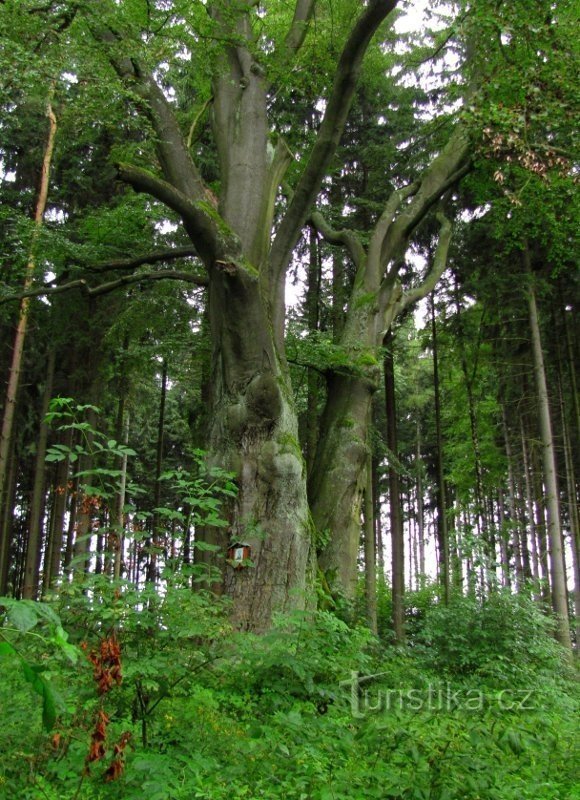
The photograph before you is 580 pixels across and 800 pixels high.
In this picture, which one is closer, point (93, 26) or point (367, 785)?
point (367, 785)

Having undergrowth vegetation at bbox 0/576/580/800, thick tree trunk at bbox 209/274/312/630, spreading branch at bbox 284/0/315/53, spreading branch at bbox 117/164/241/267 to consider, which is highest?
spreading branch at bbox 284/0/315/53

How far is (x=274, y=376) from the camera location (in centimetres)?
755

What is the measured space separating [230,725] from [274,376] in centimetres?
436

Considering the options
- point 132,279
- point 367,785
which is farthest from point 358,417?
point 367,785

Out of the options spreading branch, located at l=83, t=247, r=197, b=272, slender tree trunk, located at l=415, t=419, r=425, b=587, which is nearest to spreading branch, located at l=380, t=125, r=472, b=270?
spreading branch, located at l=83, t=247, r=197, b=272

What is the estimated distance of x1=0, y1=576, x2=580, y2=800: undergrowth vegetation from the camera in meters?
2.92

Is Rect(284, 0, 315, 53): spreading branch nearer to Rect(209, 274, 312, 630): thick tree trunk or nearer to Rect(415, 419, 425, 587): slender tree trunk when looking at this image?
Rect(209, 274, 312, 630): thick tree trunk

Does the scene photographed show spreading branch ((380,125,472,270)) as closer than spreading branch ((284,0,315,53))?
No

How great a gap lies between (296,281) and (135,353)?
5.44 meters

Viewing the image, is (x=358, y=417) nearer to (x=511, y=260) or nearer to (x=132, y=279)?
(x=132, y=279)

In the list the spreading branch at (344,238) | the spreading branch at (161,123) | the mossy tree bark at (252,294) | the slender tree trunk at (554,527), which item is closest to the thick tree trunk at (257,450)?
the mossy tree bark at (252,294)

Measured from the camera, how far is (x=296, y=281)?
50.6 ft

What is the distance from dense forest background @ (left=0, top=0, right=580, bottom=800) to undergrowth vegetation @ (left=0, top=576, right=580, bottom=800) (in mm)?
22

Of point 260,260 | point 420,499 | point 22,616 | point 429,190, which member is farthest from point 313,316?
point 420,499
